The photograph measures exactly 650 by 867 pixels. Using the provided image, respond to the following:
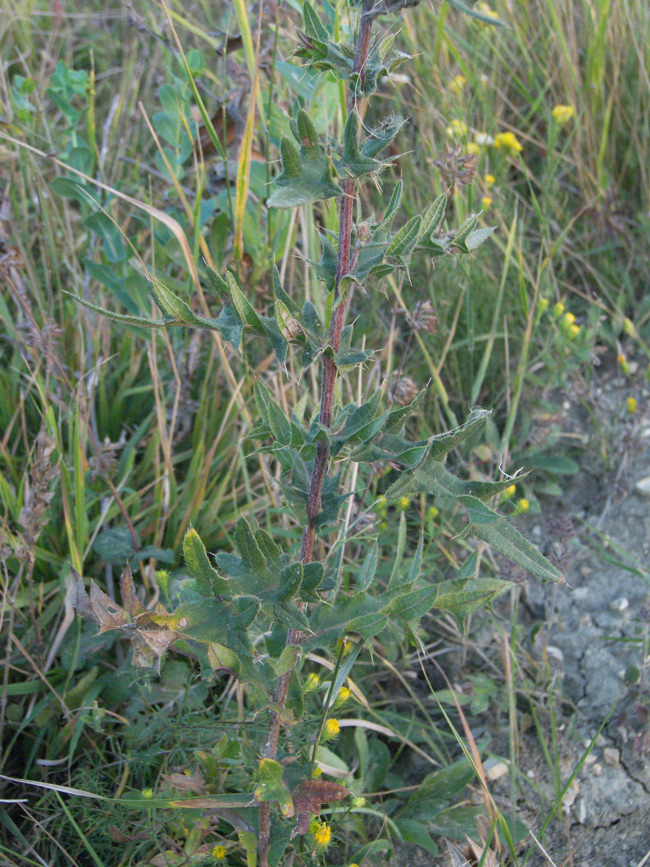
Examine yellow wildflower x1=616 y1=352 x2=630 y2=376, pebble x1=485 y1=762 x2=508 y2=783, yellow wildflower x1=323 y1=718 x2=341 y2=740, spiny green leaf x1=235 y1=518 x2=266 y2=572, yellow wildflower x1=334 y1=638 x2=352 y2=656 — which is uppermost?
spiny green leaf x1=235 y1=518 x2=266 y2=572

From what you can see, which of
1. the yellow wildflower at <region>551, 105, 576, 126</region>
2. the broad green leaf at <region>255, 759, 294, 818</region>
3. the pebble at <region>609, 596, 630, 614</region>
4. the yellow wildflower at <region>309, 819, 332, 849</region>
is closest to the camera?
the broad green leaf at <region>255, 759, 294, 818</region>

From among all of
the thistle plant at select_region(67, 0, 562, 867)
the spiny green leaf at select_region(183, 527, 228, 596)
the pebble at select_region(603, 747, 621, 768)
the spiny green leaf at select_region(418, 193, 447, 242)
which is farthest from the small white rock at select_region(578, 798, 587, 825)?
the spiny green leaf at select_region(418, 193, 447, 242)

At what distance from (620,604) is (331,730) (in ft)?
3.13

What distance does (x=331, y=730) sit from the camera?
4.38ft

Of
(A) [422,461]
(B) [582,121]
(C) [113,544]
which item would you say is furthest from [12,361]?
(B) [582,121]

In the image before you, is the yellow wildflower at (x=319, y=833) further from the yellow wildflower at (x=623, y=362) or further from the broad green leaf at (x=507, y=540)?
the yellow wildflower at (x=623, y=362)

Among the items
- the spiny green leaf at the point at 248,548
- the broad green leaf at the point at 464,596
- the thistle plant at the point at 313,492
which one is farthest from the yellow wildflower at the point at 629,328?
the spiny green leaf at the point at 248,548

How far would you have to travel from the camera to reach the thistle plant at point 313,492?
3.35 ft

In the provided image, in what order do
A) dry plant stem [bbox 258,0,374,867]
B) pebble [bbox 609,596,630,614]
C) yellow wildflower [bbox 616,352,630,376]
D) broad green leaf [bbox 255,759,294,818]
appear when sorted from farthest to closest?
yellow wildflower [bbox 616,352,630,376] < pebble [bbox 609,596,630,614] < broad green leaf [bbox 255,759,294,818] < dry plant stem [bbox 258,0,374,867]

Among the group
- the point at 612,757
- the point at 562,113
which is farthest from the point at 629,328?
the point at 612,757

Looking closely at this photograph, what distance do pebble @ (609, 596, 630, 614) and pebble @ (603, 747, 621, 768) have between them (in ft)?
1.25

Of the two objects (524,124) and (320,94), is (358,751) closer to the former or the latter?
(320,94)

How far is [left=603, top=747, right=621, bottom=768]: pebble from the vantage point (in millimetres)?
1589

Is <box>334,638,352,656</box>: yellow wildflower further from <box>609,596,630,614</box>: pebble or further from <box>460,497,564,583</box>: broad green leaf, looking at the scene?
<box>609,596,630,614</box>: pebble
